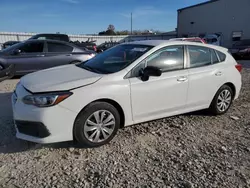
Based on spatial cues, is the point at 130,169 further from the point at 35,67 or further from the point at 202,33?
the point at 202,33

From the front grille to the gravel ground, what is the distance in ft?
1.04

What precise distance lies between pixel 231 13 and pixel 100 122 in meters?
26.6

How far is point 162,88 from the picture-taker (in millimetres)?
3520

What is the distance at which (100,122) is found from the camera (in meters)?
3.14

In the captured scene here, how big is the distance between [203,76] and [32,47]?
6223mm

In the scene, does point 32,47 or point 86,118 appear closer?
point 86,118

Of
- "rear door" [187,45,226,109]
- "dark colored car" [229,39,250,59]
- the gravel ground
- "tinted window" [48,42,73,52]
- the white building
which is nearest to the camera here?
the gravel ground

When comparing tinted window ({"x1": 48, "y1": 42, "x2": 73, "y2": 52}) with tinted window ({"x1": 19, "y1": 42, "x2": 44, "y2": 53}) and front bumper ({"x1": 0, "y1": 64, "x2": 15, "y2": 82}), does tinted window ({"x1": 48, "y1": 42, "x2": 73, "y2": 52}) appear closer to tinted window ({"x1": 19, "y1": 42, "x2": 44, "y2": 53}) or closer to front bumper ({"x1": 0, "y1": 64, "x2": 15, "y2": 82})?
tinted window ({"x1": 19, "y1": 42, "x2": 44, "y2": 53})

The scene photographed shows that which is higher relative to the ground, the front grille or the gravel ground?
the front grille

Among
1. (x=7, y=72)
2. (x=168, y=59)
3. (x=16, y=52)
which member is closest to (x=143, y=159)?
(x=168, y=59)

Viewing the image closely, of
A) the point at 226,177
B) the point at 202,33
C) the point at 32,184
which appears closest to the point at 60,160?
the point at 32,184

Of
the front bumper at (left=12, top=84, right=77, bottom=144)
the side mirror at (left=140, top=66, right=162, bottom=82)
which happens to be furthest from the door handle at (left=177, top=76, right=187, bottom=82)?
the front bumper at (left=12, top=84, right=77, bottom=144)

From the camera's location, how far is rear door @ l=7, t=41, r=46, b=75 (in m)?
7.50

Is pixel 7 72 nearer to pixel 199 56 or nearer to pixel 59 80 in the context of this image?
pixel 59 80
